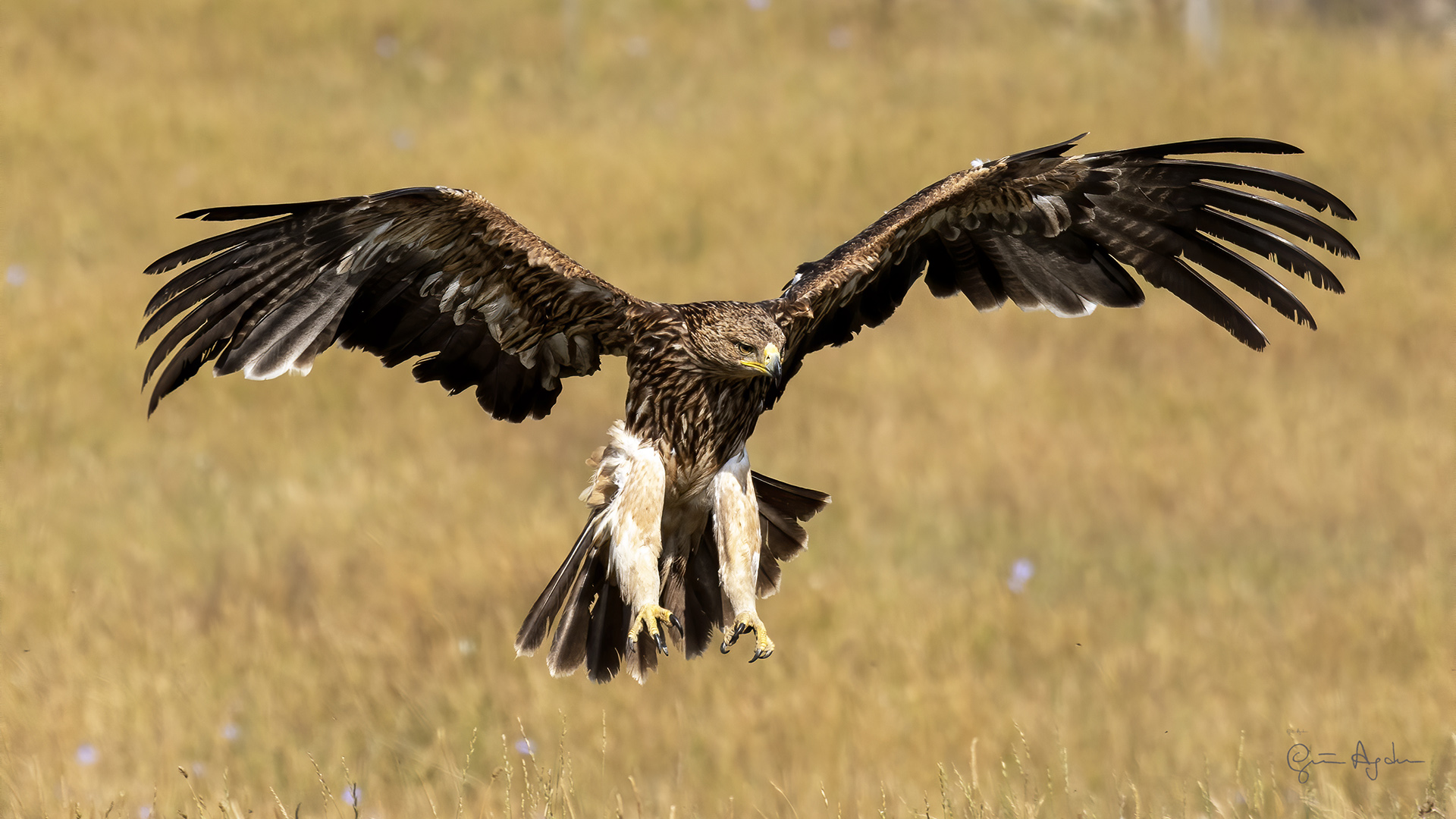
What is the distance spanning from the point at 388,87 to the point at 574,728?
13.1 m

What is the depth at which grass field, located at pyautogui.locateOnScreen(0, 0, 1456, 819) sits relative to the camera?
18.4ft

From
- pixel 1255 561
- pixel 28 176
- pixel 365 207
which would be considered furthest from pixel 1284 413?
pixel 28 176

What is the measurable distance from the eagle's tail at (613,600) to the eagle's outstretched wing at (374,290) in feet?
2.53

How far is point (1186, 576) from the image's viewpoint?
754cm

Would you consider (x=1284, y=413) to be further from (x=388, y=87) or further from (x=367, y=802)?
(x=388, y=87)

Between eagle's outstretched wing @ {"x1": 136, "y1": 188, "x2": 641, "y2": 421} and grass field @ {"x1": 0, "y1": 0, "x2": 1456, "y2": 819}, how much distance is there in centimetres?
146

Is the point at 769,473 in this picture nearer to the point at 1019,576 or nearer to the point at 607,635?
the point at 1019,576

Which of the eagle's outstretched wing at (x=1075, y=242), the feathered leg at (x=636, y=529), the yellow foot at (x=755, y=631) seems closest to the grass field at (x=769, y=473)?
the feathered leg at (x=636, y=529)

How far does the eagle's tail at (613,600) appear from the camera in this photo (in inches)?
184

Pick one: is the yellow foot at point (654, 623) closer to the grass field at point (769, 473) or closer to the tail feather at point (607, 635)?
the tail feather at point (607, 635)

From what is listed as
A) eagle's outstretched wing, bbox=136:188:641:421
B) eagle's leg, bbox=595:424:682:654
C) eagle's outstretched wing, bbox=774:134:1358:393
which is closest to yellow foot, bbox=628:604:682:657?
eagle's leg, bbox=595:424:682:654

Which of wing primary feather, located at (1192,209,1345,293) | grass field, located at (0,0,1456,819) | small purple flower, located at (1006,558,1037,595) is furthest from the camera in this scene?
small purple flower, located at (1006,558,1037,595)
